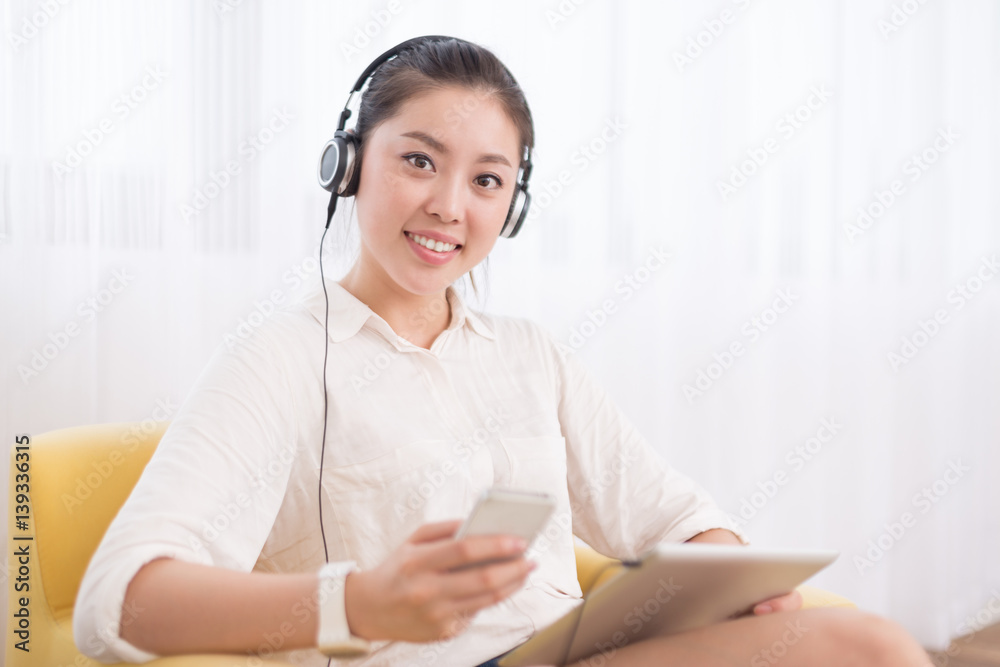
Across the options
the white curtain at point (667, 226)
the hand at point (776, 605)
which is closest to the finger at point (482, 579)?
the hand at point (776, 605)

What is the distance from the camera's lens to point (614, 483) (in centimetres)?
117

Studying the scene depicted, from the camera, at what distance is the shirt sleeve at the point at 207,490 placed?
741 mm

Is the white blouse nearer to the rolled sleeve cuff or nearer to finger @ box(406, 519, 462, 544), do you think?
the rolled sleeve cuff

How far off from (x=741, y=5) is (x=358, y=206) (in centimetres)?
159

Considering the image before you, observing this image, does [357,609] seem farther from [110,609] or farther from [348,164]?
[348,164]

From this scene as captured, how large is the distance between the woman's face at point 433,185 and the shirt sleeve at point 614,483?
27cm

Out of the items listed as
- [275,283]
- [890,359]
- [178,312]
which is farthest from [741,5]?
[178,312]

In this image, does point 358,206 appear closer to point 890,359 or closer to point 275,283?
point 275,283

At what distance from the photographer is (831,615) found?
2.83 ft

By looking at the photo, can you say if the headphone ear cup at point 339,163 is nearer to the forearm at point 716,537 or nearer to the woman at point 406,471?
the woman at point 406,471

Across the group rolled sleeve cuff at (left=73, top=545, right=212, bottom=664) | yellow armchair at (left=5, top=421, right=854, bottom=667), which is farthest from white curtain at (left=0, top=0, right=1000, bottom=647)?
rolled sleeve cuff at (left=73, top=545, right=212, bottom=664)

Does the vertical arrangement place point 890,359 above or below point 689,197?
below

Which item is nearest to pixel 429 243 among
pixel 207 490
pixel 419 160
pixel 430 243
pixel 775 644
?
pixel 430 243

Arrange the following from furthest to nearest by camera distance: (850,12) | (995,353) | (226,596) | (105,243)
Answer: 1. (995,353)
2. (850,12)
3. (105,243)
4. (226,596)
